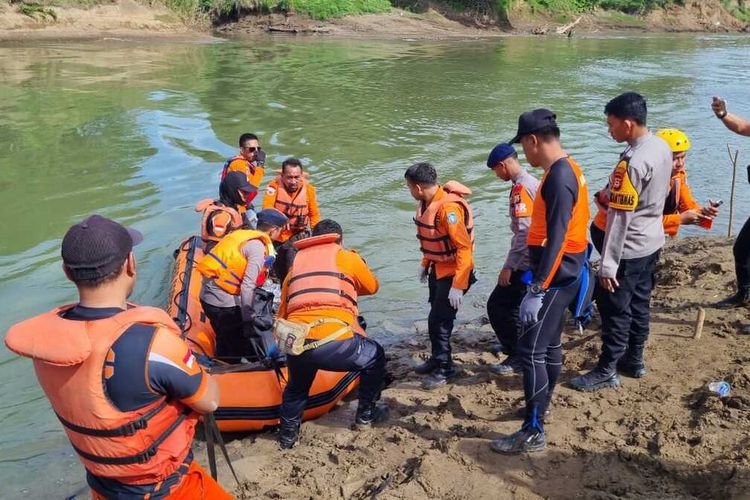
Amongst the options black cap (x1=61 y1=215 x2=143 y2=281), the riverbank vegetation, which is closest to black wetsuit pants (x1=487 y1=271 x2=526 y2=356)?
black cap (x1=61 y1=215 x2=143 y2=281)

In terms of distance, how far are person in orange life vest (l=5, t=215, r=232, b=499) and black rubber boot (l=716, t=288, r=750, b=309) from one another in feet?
15.8

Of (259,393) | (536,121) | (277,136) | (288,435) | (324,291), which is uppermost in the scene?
(536,121)

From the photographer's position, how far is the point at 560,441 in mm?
3879

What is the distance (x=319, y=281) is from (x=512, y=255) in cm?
156

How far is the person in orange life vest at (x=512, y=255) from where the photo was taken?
4.66 m

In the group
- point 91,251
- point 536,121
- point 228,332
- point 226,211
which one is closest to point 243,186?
point 226,211

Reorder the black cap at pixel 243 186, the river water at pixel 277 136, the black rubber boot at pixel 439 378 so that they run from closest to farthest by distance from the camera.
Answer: the black rubber boot at pixel 439 378 → the black cap at pixel 243 186 → the river water at pixel 277 136

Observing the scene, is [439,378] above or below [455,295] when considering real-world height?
below

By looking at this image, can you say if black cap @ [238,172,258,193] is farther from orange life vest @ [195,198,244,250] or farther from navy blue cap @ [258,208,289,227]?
navy blue cap @ [258,208,289,227]

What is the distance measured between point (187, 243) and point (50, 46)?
23383mm

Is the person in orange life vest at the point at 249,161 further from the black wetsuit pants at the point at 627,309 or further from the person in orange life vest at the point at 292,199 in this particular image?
the black wetsuit pants at the point at 627,309

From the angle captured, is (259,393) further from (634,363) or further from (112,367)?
(634,363)

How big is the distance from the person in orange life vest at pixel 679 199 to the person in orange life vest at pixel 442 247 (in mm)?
1564

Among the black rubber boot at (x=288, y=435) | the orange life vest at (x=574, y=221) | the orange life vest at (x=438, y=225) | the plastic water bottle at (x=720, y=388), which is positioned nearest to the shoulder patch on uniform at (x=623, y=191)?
the orange life vest at (x=574, y=221)
